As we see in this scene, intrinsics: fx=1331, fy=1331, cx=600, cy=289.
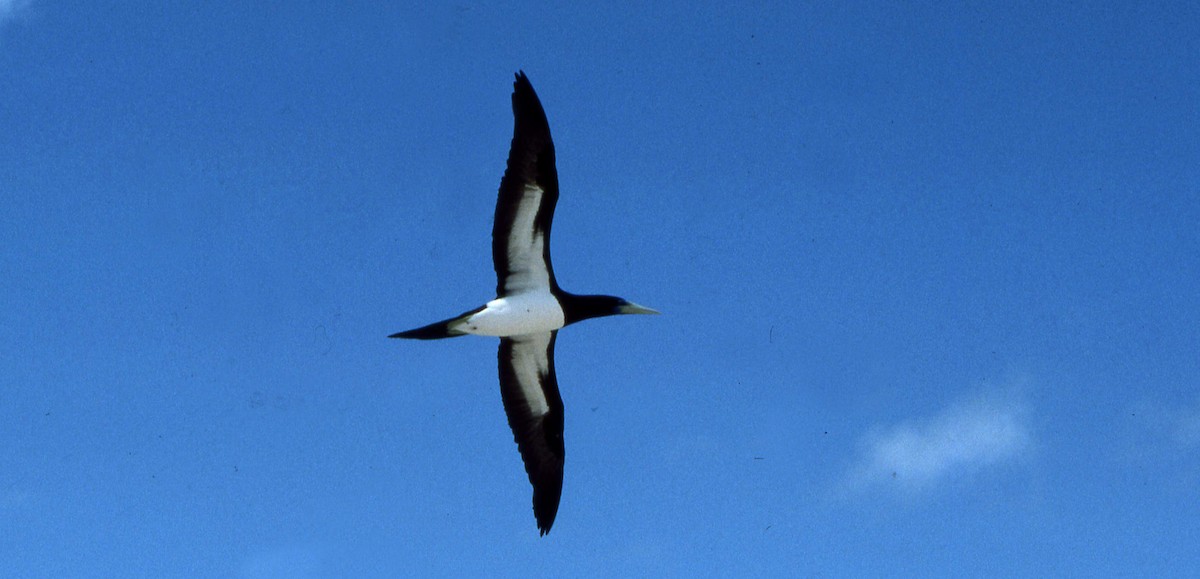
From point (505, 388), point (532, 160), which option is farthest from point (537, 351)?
point (532, 160)

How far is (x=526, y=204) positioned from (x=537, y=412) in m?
4.36

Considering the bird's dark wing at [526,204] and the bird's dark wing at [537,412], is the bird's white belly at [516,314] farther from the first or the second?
the bird's dark wing at [537,412]

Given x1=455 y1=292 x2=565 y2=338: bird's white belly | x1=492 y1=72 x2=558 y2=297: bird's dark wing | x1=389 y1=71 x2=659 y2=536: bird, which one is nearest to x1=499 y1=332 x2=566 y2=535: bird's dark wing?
x1=389 y1=71 x2=659 y2=536: bird

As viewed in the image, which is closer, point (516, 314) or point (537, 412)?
point (516, 314)

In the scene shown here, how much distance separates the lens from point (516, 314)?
21750mm

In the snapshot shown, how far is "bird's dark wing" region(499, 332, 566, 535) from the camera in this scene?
23.3 metres

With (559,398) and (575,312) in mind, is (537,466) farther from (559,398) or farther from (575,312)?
(575,312)

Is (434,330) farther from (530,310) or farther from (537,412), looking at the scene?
(537,412)

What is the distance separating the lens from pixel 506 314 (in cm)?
2172

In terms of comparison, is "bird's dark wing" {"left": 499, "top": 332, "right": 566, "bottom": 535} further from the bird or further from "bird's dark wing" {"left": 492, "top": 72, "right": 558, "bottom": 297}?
"bird's dark wing" {"left": 492, "top": 72, "right": 558, "bottom": 297}

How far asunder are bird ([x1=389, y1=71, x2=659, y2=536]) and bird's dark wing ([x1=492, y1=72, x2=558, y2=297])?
0.05ft

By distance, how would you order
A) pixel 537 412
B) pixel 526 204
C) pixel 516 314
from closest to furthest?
pixel 526 204, pixel 516 314, pixel 537 412

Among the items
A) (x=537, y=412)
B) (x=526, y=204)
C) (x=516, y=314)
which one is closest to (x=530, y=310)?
(x=516, y=314)

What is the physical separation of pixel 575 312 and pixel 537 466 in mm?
3083
